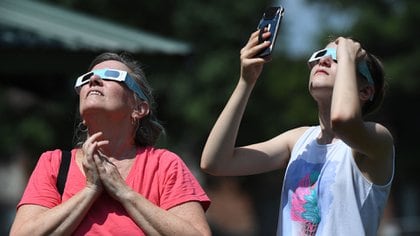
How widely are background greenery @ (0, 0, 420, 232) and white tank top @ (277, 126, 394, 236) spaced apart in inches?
435

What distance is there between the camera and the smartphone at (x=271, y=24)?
14.4ft

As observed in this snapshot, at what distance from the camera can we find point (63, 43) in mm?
8305

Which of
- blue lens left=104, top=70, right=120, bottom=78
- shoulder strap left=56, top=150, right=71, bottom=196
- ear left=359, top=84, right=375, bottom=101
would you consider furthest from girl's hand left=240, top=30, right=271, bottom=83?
shoulder strap left=56, top=150, right=71, bottom=196

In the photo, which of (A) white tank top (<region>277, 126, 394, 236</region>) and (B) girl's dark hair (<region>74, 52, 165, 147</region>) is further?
(B) girl's dark hair (<region>74, 52, 165, 147</region>)

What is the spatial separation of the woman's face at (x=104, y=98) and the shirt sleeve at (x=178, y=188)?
0.29 metres

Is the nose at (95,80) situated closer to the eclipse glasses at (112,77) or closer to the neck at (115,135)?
the eclipse glasses at (112,77)

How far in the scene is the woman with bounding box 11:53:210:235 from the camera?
4145 millimetres

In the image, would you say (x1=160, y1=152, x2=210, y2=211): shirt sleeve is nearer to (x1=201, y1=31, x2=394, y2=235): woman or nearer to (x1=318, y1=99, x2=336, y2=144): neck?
(x1=201, y1=31, x2=394, y2=235): woman

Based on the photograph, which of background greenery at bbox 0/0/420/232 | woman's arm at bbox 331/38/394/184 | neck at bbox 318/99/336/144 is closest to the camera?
woman's arm at bbox 331/38/394/184

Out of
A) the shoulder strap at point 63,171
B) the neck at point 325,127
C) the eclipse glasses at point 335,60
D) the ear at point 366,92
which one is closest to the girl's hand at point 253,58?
the eclipse glasses at point 335,60

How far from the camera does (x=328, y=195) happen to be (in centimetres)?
424

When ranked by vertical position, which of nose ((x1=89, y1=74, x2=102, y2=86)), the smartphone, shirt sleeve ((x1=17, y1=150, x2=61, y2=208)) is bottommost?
shirt sleeve ((x1=17, y1=150, x2=61, y2=208))

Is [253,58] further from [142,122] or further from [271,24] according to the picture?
[142,122]

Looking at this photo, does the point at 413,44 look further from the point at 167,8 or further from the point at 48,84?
the point at 48,84
